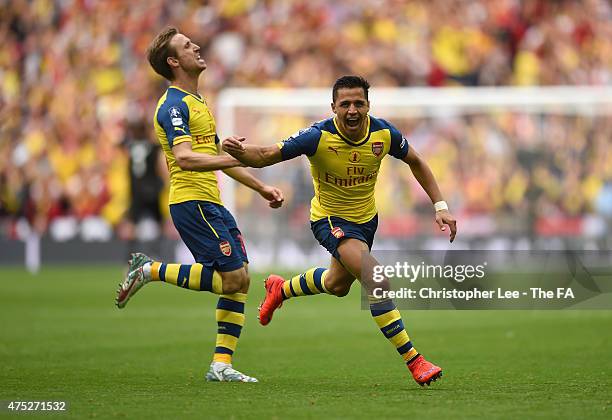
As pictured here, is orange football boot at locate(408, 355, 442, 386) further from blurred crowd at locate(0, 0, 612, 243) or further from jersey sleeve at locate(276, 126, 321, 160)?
blurred crowd at locate(0, 0, 612, 243)

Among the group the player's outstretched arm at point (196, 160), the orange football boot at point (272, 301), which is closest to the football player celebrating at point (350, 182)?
the player's outstretched arm at point (196, 160)

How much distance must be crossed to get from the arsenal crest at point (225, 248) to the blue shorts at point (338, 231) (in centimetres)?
64

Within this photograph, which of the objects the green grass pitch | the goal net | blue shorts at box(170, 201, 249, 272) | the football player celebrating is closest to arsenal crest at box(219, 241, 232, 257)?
blue shorts at box(170, 201, 249, 272)

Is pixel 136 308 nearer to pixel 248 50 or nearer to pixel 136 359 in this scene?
pixel 136 359

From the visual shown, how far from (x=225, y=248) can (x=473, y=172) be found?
1437 centimetres

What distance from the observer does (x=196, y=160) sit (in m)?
8.30

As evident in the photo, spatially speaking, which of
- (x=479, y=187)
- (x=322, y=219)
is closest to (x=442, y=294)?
(x=322, y=219)

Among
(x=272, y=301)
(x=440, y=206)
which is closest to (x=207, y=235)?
(x=272, y=301)

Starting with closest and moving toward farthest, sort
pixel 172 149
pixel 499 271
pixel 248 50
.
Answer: pixel 172 149, pixel 499 271, pixel 248 50

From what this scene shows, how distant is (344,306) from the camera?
55.5ft

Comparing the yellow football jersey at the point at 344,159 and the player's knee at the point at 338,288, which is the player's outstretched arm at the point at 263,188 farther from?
the player's knee at the point at 338,288

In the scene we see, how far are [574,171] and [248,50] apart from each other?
7.70 m

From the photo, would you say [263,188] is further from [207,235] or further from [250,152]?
[250,152]

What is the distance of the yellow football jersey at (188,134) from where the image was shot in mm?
8703
